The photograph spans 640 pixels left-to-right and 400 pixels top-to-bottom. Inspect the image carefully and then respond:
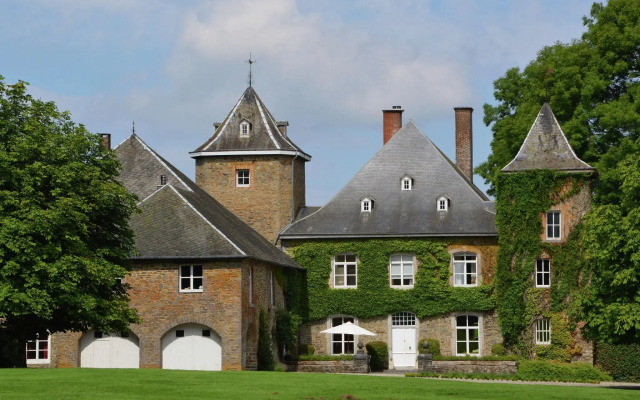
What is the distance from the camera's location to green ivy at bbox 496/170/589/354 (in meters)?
49.4

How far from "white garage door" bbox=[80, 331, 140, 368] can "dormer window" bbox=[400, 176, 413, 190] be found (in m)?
14.2

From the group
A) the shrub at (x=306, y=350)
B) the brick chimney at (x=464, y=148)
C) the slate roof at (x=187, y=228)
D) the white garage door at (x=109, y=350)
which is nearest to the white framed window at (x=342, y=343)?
the shrub at (x=306, y=350)

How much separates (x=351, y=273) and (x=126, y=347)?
36.1 feet

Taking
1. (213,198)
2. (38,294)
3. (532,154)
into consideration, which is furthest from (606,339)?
(213,198)

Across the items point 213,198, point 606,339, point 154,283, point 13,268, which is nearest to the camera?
point 13,268

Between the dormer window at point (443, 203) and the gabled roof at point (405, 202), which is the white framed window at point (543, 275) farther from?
the dormer window at point (443, 203)

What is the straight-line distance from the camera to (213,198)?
55250 millimetres

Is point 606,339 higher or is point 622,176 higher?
point 622,176

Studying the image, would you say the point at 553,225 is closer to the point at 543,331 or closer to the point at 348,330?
the point at 543,331

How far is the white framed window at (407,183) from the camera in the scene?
5406 cm

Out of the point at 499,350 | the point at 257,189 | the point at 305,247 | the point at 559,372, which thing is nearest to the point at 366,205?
the point at 305,247

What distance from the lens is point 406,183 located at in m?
54.2

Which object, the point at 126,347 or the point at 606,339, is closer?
the point at 606,339

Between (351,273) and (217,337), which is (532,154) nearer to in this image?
(351,273)
